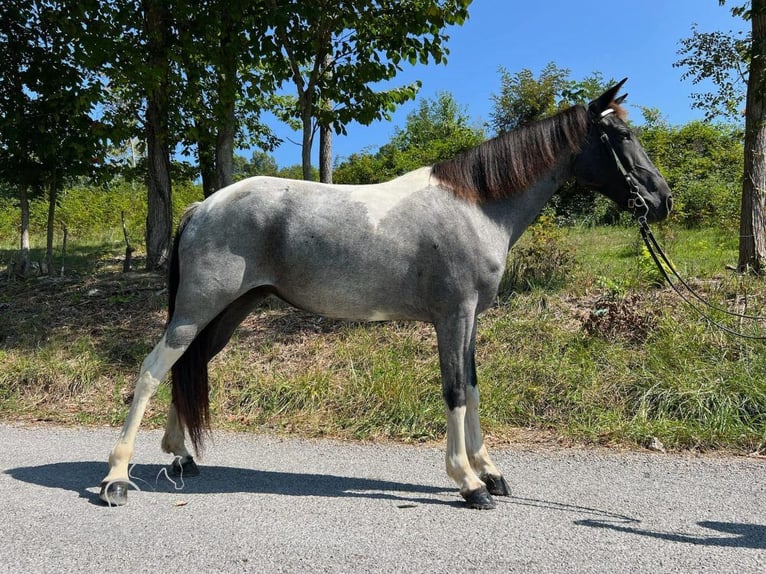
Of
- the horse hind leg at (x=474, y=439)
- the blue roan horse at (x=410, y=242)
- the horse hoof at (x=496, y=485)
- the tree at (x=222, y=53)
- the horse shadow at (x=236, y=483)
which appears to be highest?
the tree at (x=222, y=53)

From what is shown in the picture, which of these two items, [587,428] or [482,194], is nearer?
[482,194]

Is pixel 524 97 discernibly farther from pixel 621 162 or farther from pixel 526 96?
pixel 621 162

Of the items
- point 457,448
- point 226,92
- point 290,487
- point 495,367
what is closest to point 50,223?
point 226,92

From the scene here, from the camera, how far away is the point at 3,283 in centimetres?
971

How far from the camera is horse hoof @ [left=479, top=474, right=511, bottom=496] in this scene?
3.26 meters

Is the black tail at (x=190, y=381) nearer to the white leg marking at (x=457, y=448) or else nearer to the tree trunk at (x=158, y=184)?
the white leg marking at (x=457, y=448)

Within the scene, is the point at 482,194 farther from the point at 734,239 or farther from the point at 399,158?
the point at 399,158

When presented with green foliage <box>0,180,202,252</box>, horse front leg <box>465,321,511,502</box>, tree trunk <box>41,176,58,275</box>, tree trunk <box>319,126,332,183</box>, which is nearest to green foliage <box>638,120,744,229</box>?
tree trunk <box>319,126,332,183</box>

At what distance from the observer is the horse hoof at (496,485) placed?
3264 mm

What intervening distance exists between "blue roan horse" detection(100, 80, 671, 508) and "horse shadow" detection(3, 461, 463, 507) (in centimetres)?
28

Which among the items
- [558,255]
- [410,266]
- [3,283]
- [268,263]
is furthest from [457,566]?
[3,283]

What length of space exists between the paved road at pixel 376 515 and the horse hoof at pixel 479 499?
6cm

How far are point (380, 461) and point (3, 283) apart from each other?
9.07m

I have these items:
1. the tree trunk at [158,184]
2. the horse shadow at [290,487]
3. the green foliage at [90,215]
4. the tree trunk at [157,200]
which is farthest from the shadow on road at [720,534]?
the green foliage at [90,215]
